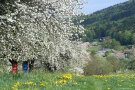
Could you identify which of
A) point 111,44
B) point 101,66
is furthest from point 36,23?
point 111,44

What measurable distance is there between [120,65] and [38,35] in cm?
7261

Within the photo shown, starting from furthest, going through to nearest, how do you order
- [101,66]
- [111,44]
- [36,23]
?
[111,44] < [101,66] < [36,23]

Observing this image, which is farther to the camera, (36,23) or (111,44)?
(111,44)

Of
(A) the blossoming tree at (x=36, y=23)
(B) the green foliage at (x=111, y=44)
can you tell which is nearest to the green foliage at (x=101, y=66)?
(A) the blossoming tree at (x=36, y=23)

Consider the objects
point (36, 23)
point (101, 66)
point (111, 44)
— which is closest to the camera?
point (36, 23)

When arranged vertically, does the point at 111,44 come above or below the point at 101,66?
above

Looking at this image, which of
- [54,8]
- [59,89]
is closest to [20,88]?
[59,89]

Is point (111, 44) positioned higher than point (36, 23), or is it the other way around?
point (111, 44)

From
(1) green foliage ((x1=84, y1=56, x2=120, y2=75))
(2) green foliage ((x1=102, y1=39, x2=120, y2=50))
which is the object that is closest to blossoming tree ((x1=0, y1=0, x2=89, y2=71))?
(1) green foliage ((x1=84, y1=56, x2=120, y2=75))

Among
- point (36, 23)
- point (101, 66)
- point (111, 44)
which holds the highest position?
point (111, 44)

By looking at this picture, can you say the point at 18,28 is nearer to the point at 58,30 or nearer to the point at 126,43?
the point at 58,30

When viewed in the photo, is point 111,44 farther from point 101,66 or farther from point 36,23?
point 36,23

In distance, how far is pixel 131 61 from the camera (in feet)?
203

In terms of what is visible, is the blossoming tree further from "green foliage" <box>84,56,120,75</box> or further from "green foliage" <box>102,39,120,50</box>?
"green foliage" <box>102,39,120,50</box>
